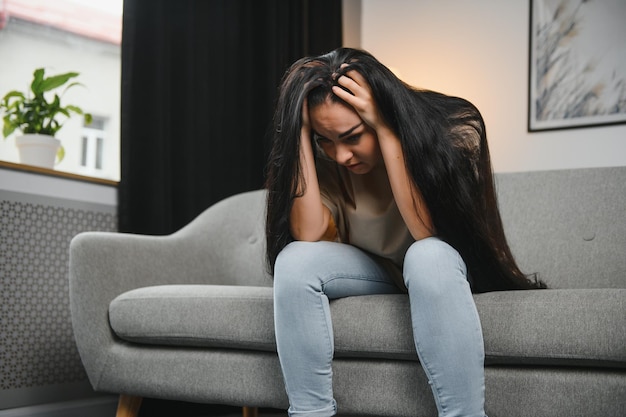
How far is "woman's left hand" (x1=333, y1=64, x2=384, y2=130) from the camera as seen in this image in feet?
4.30

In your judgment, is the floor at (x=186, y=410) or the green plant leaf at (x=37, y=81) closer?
the green plant leaf at (x=37, y=81)

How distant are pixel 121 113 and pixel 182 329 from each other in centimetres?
101

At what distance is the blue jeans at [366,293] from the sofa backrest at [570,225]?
561 millimetres

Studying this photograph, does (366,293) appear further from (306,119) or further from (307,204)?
(306,119)

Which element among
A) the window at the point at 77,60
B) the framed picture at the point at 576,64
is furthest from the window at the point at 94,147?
the framed picture at the point at 576,64

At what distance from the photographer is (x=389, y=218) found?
144cm

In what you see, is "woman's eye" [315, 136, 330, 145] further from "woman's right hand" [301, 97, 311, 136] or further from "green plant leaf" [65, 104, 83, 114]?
"green plant leaf" [65, 104, 83, 114]

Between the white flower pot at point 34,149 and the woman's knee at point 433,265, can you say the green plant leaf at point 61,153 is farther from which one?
the woman's knee at point 433,265

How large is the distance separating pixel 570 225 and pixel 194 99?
144 cm

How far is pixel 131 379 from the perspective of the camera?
5.72 feet

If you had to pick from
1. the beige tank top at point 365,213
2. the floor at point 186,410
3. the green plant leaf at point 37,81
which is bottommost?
the floor at point 186,410

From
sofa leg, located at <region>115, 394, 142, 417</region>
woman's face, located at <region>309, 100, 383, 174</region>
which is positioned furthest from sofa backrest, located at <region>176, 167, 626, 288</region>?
sofa leg, located at <region>115, 394, 142, 417</region>

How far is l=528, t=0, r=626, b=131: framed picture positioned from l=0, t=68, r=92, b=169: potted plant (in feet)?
5.82

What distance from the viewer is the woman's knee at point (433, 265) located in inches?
48.3
